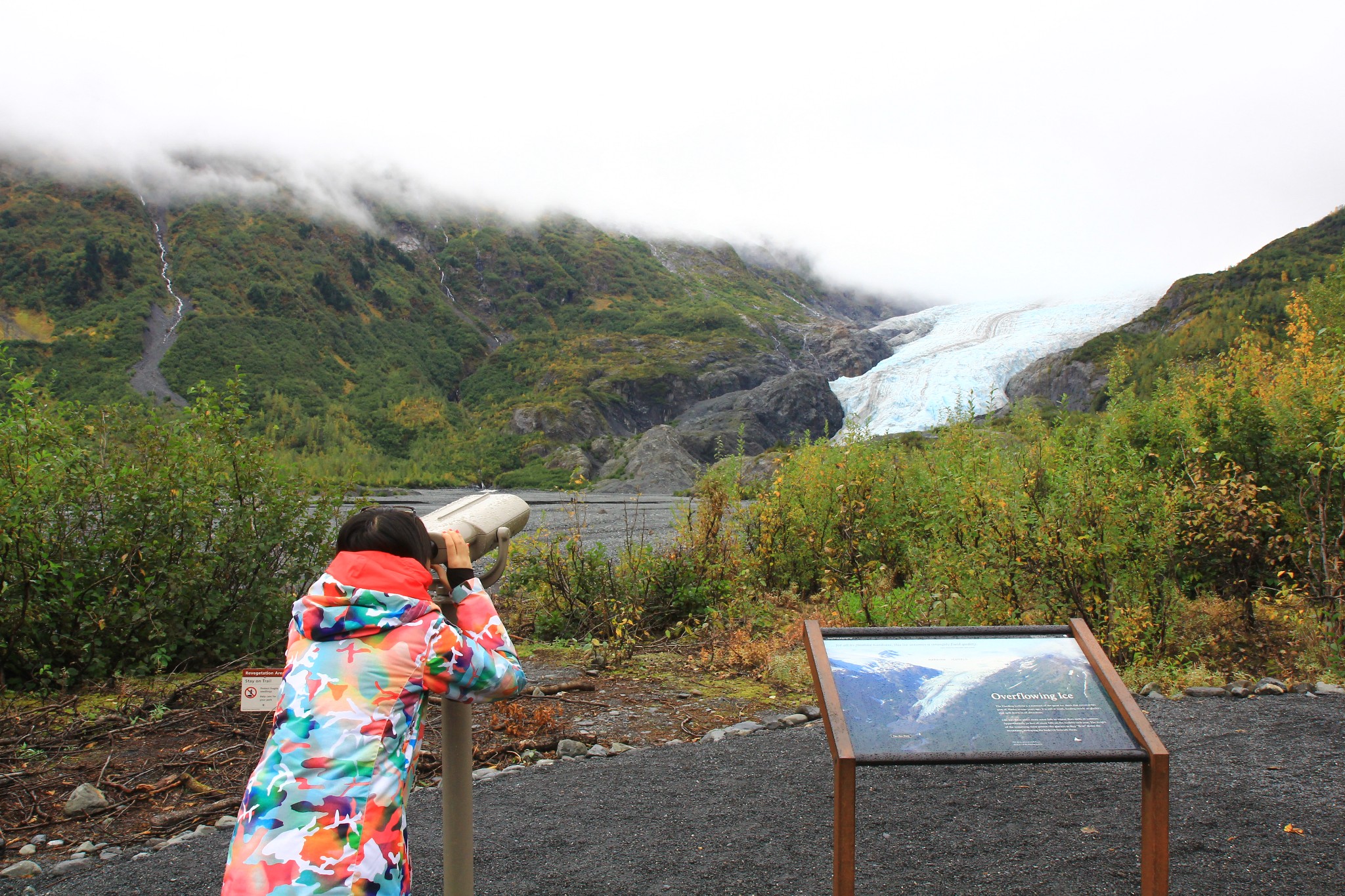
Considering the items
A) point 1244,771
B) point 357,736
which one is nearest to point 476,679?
point 357,736

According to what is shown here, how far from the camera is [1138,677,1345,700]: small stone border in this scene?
5871mm

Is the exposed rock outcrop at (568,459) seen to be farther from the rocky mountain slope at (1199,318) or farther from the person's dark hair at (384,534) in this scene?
the person's dark hair at (384,534)

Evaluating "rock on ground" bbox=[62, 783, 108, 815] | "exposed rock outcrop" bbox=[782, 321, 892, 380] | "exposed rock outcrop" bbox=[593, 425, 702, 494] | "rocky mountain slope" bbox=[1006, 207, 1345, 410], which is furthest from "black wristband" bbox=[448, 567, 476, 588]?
"exposed rock outcrop" bbox=[782, 321, 892, 380]

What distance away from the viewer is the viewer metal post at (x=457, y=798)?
2537mm

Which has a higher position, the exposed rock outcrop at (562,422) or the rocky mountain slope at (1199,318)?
the rocky mountain slope at (1199,318)

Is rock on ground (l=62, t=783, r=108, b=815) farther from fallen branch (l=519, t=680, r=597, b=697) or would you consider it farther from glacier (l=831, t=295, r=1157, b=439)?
glacier (l=831, t=295, r=1157, b=439)

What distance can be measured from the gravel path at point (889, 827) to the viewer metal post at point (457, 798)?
99 cm

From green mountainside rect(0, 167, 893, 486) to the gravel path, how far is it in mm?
58772

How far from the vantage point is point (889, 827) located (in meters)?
4.01

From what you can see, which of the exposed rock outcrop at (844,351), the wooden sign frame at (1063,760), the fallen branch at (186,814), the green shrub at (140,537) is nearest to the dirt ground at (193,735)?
the fallen branch at (186,814)

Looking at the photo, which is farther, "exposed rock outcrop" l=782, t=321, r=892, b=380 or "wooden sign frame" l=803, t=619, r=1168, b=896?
"exposed rock outcrop" l=782, t=321, r=892, b=380

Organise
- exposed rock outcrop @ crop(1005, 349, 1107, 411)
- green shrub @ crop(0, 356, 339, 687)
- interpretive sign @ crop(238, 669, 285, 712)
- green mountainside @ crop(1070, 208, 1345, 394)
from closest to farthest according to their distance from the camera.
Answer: interpretive sign @ crop(238, 669, 285, 712) < green shrub @ crop(0, 356, 339, 687) < green mountainside @ crop(1070, 208, 1345, 394) < exposed rock outcrop @ crop(1005, 349, 1107, 411)

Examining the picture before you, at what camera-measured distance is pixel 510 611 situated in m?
9.90

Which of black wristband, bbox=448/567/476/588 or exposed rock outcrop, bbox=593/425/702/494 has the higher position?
black wristband, bbox=448/567/476/588
